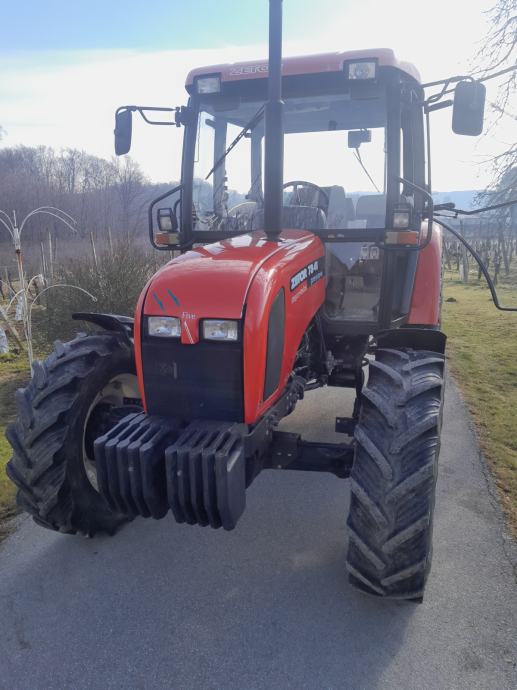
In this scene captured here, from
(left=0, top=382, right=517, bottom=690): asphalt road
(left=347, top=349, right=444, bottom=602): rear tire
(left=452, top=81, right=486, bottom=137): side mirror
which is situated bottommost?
(left=0, top=382, right=517, bottom=690): asphalt road

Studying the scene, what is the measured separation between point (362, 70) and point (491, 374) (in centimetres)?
474

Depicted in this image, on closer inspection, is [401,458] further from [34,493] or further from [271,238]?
[34,493]

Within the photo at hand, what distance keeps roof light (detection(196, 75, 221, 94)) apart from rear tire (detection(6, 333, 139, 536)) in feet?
5.67

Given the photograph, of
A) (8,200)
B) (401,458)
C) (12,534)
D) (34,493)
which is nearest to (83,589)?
(34,493)

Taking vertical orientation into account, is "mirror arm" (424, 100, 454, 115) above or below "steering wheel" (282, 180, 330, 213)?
above

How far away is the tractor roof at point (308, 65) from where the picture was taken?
121 inches

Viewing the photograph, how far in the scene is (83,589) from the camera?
269 cm

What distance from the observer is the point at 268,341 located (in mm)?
2475

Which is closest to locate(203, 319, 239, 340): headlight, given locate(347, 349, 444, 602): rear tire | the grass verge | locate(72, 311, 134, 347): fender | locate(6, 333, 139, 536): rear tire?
locate(347, 349, 444, 602): rear tire

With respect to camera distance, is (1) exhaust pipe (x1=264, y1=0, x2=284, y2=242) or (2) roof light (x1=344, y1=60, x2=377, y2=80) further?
(2) roof light (x1=344, y1=60, x2=377, y2=80)

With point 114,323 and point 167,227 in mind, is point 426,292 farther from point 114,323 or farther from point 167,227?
point 114,323

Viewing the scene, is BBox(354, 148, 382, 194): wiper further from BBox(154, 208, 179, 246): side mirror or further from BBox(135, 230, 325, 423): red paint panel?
BBox(154, 208, 179, 246): side mirror

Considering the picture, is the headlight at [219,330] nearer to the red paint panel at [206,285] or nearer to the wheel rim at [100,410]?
the red paint panel at [206,285]

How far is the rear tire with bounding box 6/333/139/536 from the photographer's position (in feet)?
9.00
